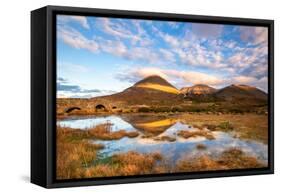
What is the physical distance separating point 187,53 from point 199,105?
0.73 metres

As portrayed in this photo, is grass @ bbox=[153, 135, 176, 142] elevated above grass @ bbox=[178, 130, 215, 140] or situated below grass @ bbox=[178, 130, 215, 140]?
below

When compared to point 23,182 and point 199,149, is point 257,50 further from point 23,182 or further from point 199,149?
point 23,182

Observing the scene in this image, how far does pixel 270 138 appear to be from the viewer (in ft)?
34.5

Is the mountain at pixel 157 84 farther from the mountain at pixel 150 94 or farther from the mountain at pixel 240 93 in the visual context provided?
the mountain at pixel 240 93

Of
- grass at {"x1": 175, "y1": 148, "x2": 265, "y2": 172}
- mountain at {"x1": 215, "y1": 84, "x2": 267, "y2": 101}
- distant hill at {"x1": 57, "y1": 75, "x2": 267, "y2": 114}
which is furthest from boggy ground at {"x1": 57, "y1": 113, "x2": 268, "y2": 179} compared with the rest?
mountain at {"x1": 215, "y1": 84, "x2": 267, "y2": 101}

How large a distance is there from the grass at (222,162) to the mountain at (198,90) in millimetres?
840

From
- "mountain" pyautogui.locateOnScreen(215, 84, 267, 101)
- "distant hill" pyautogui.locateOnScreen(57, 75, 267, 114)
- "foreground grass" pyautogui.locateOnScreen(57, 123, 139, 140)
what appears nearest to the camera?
"foreground grass" pyautogui.locateOnScreen(57, 123, 139, 140)

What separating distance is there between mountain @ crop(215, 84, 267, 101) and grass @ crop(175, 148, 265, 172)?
0.73 metres

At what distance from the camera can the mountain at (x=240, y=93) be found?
10.2m

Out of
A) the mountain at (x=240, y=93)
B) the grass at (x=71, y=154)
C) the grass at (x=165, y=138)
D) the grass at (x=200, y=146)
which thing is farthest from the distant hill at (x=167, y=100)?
the grass at (x=200, y=146)

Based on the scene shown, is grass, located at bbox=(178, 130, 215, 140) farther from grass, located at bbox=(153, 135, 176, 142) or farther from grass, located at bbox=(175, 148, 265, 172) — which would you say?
grass, located at bbox=(175, 148, 265, 172)

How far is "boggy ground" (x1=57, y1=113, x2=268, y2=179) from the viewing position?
29.5ft

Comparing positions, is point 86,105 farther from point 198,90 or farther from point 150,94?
point 198,90

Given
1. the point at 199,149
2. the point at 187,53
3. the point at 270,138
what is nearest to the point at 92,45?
the point at 187,53
